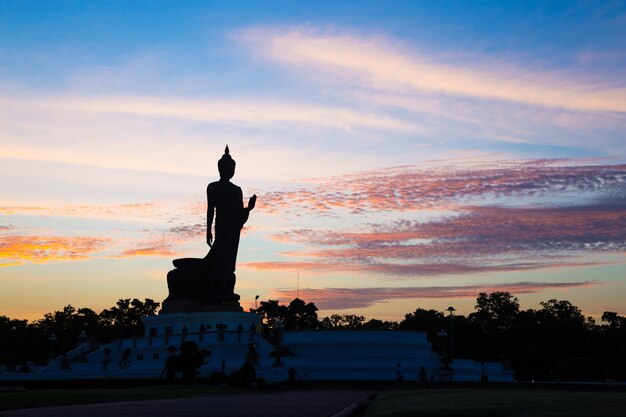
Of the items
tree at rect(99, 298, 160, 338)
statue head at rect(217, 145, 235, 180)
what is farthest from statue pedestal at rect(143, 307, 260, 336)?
tree at rect(99, 298, 160, 338)

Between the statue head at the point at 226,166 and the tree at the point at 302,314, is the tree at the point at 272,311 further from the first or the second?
the statue head at the point at 226,166

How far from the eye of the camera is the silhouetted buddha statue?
8156 centimetres

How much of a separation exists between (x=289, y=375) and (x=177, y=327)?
2529 cm

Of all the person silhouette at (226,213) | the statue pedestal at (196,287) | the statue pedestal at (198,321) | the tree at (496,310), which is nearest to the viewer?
the statue pedestal at (198,321)

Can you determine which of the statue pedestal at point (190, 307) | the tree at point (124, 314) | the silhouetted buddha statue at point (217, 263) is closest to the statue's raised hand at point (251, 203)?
the silhouetted buddha statue at point (217, 263)

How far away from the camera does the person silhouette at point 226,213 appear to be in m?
84.7

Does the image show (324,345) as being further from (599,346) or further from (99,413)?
(599,346)

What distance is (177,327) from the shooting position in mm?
79375

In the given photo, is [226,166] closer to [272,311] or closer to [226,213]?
[226,213]

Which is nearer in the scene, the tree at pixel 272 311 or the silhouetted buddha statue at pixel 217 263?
the silhouetted buddha statue at pixel 217 263

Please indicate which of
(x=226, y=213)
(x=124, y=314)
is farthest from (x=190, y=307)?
(x=124, y=314)

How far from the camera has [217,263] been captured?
275ft

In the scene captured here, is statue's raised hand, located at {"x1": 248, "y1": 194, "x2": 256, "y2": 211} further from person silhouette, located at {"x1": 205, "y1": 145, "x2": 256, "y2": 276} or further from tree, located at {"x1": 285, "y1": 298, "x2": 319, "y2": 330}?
tree, located at {"x1": 285, "y1": 298, "x2": 319, "y2": 330}

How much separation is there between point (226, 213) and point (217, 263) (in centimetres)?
524
